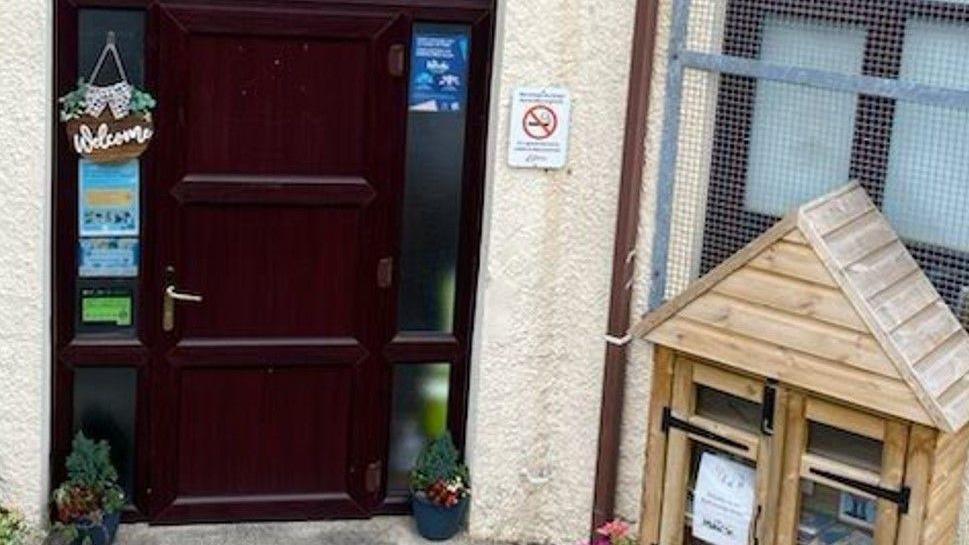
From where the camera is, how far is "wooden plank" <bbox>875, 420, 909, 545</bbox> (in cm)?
591

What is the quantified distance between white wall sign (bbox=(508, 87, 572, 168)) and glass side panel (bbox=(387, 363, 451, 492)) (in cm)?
106

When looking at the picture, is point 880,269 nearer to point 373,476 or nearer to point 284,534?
point 373,476

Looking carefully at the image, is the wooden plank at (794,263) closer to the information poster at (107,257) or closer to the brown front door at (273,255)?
the brown front door at (273,255)

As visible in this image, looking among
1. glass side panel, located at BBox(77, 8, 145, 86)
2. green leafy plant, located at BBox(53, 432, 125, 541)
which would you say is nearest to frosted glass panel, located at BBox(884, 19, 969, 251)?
glass side panel, located at BBox(77, 8, 145, 86)

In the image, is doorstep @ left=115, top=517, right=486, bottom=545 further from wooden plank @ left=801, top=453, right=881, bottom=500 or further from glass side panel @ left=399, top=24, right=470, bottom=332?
wooden plank @ left=801, top=453, right=881, bottom=500

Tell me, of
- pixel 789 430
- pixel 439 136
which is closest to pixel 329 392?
pixel 439 136

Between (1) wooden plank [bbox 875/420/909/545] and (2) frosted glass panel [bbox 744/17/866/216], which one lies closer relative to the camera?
(1) wooden plank [bbox 875/420/909/545]

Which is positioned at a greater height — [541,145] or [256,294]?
[541,145]

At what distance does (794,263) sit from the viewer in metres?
6.07

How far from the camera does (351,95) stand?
7113mm

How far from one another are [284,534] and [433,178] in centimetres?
171

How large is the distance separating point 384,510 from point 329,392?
0.63 meters

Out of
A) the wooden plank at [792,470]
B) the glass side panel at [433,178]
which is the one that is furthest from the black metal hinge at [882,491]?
the glass side panel at [433,178]

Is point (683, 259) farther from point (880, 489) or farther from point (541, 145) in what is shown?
point (880, 489)
